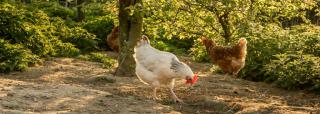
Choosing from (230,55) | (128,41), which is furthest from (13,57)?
(230,55)

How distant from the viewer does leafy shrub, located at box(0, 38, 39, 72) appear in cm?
1138

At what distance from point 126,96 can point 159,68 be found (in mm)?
1042

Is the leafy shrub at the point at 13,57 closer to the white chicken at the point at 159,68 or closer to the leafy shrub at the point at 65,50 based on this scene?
the leafy shrub at the point at 65,50

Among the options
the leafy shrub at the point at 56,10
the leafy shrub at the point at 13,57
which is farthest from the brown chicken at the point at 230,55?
the leafy shrub at the point at 56,10

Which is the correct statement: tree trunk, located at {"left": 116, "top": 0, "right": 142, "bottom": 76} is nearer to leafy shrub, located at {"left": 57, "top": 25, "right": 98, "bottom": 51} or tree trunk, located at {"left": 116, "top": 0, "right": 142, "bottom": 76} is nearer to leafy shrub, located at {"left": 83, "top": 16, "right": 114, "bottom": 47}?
leafy shrub, located at {"left": 57, "top": 25, "right": 98, "bottom": 51}

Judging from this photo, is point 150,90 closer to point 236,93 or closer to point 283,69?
point 236,93

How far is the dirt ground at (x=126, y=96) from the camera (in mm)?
7312

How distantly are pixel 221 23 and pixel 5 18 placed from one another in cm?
548

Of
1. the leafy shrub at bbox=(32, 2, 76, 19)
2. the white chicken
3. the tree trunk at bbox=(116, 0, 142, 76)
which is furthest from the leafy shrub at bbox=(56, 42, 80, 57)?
the white chicken

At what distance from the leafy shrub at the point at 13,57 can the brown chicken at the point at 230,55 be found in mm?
4190

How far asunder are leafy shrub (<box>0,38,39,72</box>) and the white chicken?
3970mm

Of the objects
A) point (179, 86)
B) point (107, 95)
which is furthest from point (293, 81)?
point (107, 95)

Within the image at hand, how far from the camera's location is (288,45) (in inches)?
476

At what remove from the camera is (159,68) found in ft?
26.3
